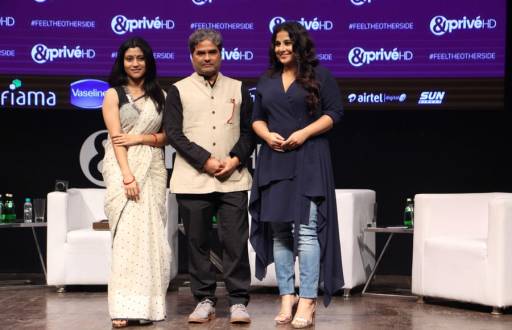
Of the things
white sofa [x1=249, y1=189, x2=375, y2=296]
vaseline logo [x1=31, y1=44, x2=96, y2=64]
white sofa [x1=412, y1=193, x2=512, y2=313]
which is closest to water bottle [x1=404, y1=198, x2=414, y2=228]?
white sofa [x1=249, y1=189, x2=375, y2=296]

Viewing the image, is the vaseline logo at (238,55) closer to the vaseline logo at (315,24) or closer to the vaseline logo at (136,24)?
the vaseline logo at (315,24)

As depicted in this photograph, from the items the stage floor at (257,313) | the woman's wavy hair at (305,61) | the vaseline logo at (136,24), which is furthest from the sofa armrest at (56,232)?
the woman's wavy hair at (305,61)

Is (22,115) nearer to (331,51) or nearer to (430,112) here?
(331,51)

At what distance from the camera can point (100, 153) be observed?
723cm

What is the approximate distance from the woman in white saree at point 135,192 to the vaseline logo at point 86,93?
2.26m

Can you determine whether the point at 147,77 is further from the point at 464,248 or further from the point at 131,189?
the point at 464,248

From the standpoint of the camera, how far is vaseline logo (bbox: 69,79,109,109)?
6867 millimetres

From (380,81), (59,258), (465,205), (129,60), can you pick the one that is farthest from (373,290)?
(129,60)

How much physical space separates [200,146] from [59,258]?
74.8 inches

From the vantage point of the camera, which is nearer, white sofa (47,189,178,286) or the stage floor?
the stage floor

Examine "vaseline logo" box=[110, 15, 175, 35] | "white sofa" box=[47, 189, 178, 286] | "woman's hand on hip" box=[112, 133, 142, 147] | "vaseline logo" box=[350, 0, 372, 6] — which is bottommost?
"white sofa" box=[47, 189, 178, 286]

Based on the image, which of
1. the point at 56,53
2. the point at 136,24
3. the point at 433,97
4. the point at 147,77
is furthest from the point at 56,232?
the point at 433,97

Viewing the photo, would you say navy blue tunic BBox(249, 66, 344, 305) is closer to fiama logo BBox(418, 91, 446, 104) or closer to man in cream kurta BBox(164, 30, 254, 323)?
man in cream kurta BBox(164, 30, 254, 323)

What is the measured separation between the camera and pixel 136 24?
270 inches
